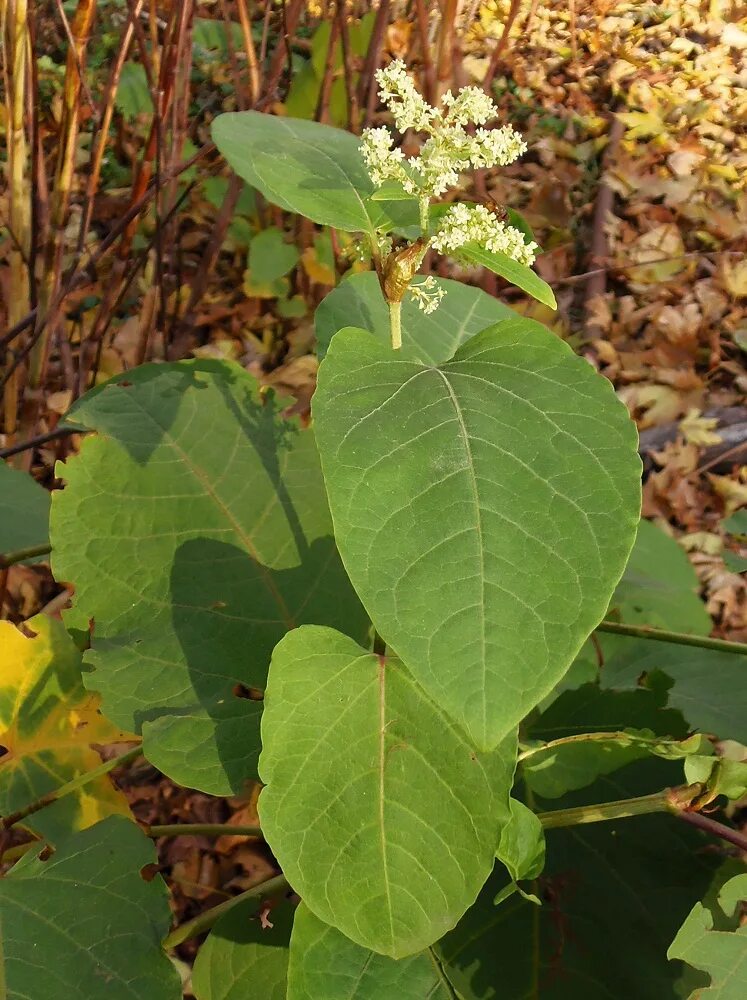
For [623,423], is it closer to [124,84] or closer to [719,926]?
[719,926]

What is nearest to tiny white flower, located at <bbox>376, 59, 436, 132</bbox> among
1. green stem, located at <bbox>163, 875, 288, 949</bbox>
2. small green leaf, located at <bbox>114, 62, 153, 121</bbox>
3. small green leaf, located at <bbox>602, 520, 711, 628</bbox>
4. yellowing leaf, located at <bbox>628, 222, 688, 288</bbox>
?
green stem, located at <bbox>163, 875, 288, 949</bbox>

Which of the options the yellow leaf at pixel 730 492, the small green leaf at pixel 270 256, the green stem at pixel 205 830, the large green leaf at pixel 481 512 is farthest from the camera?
the small green leaf at pixel 270 256

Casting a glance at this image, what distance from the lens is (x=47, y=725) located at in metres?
A: 1.29

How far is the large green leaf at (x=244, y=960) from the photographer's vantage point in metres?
1.13

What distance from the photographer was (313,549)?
133 cm

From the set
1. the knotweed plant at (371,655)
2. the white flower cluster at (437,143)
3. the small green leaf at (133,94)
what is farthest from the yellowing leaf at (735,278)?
the white flower cluster at (437,143)

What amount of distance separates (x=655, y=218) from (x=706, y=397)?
98cm

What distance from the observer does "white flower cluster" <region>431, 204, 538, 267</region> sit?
89cm

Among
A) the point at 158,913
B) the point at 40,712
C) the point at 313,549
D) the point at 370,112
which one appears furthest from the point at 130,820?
the point at 370,112

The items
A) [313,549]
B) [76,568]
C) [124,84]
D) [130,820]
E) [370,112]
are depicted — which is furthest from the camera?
[124,84]

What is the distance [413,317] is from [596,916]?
2.95 ft

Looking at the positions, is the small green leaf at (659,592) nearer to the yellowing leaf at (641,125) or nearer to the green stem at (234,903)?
the green stem at (234,903)

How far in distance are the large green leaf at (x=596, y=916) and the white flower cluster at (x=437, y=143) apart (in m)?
0.85

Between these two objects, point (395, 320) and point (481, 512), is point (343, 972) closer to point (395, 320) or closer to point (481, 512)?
point (481, 512)
